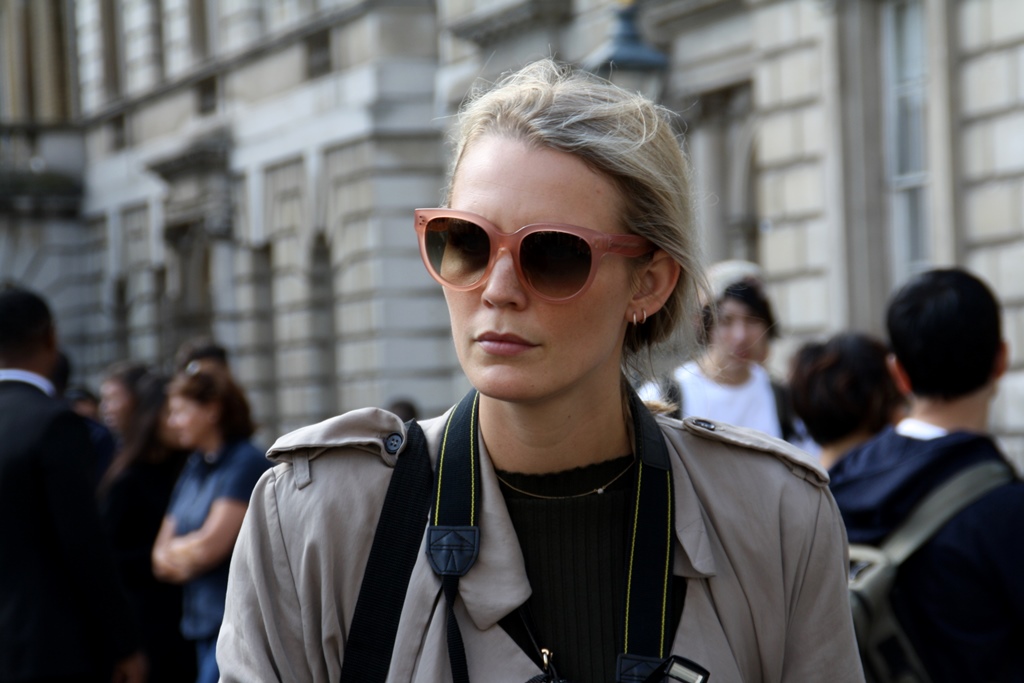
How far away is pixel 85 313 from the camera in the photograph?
27.8 m

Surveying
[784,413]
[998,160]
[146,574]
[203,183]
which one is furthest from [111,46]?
[784,413]

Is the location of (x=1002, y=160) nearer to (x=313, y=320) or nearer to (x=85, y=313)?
(x=313, y=320)

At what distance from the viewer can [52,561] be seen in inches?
214

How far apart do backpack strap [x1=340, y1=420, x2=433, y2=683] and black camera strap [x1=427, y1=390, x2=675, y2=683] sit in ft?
0.09

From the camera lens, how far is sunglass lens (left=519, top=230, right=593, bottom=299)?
89.2 inches

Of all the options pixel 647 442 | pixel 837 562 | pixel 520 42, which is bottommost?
pixel 837 562

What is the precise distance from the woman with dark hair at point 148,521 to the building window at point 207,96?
49.9 ft

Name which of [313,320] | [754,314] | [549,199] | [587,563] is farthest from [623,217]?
[313,320]

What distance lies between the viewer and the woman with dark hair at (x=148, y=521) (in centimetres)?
672

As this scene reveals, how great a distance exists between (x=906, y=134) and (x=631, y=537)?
8714 mm

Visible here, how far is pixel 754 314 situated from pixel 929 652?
250 cm

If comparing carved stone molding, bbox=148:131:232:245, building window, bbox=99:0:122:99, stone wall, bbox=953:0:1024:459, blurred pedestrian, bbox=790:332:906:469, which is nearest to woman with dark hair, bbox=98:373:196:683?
blurred pedestrian, bbox=790:332:906:469

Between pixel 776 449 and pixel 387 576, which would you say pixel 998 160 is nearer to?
pixel 776 449

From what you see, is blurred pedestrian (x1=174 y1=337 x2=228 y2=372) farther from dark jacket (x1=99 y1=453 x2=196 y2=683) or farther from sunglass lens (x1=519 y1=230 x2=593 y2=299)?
sunglass lens (x1=519 y1=230 x2=593 y2=299)
